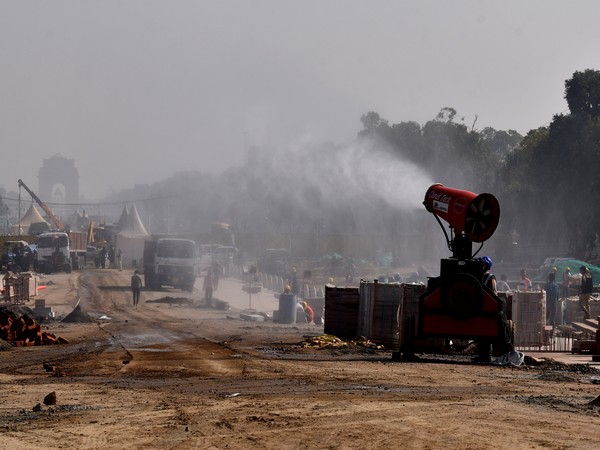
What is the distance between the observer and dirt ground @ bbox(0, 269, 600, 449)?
10125mm

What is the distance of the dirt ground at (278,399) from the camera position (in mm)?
10125

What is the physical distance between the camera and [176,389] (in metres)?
14.0

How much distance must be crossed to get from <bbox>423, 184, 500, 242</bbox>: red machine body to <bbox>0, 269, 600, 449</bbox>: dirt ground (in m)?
2.48

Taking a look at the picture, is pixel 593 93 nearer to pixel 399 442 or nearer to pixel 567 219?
pixel 567 219

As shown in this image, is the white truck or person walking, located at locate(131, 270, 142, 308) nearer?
person walking, located at locate(131, 270, 142, 308)

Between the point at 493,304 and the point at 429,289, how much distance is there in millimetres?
1189

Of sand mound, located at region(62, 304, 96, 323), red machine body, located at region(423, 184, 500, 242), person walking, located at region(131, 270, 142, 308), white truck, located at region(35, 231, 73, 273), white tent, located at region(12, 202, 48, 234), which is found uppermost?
white tent, located at region(12, 202, 48, 234)

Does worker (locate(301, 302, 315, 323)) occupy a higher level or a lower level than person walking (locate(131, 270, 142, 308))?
lower

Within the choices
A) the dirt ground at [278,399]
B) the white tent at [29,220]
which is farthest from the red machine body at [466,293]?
the white tent at [29,220]

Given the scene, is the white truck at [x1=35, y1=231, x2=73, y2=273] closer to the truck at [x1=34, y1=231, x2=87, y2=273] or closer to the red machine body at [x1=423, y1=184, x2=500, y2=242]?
the truck at [x1=34, y1=231, x2=87, y2=273]

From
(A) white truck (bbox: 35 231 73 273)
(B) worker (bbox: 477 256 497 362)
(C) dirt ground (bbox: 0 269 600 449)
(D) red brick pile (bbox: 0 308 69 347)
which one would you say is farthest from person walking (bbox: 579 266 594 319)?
(A) white truck (bbox: 35 231 73 273)

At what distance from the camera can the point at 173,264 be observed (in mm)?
47938

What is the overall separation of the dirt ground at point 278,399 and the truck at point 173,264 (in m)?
24.6

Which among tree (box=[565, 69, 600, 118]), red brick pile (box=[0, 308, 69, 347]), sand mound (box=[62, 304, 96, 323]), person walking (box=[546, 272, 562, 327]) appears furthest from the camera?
tree (box=[565, 69, 600, 118])
